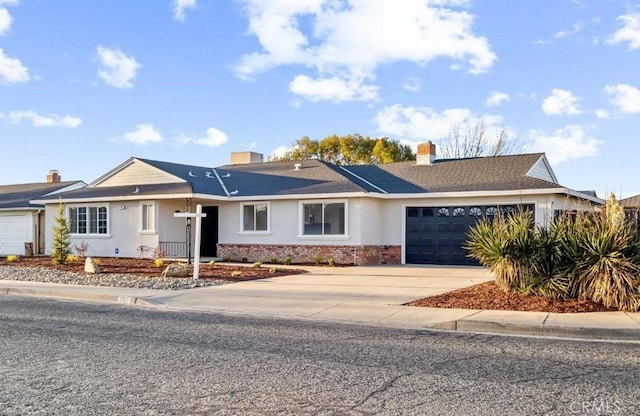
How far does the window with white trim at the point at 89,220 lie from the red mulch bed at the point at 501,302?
18.9 m

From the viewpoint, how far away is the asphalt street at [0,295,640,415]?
5.57 metres

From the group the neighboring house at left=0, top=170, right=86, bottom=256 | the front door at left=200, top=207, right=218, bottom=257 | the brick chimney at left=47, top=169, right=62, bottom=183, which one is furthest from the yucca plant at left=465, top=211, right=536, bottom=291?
the brick chimney at left=47, top=169, right=62, bottom=183

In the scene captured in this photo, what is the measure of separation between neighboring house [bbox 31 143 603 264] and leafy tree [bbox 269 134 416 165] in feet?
69.3

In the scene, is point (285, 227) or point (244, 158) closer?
point (285, 227)

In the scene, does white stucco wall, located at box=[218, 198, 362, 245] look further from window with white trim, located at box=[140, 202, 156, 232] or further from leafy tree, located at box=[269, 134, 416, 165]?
leafy tree, located at box=[269, 134, 416, 165]

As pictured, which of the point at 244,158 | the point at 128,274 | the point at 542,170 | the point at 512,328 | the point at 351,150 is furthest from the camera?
the point at 351,150

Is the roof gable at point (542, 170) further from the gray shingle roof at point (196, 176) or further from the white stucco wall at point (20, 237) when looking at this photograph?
the white stucco wall at point (20, 237)

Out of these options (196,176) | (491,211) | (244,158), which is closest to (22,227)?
(196,176)

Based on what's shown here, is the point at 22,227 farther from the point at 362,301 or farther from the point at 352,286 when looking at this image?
the point at 362,301

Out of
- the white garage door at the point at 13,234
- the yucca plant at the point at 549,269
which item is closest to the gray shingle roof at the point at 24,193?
the white garage door at the point at 13,234

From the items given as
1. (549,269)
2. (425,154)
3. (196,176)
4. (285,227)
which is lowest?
(549,269)

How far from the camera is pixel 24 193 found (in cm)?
3575

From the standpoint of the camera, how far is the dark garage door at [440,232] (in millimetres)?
22734

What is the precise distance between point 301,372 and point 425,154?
2205 cm
